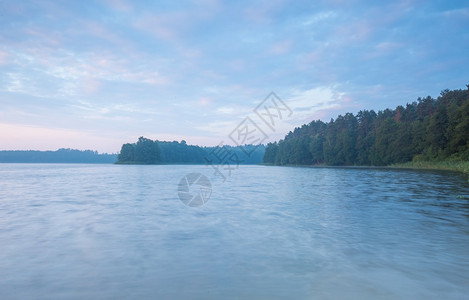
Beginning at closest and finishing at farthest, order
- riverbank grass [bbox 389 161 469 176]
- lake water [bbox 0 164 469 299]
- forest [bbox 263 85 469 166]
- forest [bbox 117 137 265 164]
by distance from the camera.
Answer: lake water [bbox 0 164 469 299] < riverbank grass [bbox 389 161 469 176] < forest [bbox 263 85 469 166] < forest [bbox 117 137 265 164]

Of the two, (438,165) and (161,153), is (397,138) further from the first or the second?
(161,153)

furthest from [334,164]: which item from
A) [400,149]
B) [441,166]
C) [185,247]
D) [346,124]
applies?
[185,247]

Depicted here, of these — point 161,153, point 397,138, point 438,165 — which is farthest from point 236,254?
point 161,153

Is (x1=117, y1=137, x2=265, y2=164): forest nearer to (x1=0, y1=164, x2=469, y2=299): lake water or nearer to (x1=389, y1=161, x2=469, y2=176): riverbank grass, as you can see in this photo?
(x1=389, y1=161, x2=469, y2=176): riverbank grass

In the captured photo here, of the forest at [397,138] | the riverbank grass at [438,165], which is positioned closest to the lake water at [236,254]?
the riverbank grass at [438,165]

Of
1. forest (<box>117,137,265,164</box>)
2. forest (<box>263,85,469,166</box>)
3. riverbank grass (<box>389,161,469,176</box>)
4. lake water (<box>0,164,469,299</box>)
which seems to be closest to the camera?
lake water (<box>0,164,469,299</box>)

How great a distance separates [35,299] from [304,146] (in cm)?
12842

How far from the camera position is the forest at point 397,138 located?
6181cm

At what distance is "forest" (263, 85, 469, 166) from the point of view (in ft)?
203

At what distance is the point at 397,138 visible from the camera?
81.0 m

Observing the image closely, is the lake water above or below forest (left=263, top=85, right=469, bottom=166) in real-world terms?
below

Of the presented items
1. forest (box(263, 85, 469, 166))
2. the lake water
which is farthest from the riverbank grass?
the lake water

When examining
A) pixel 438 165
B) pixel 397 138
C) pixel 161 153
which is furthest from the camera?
pixel 161 153

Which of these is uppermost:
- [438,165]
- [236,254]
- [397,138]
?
[397,138]
